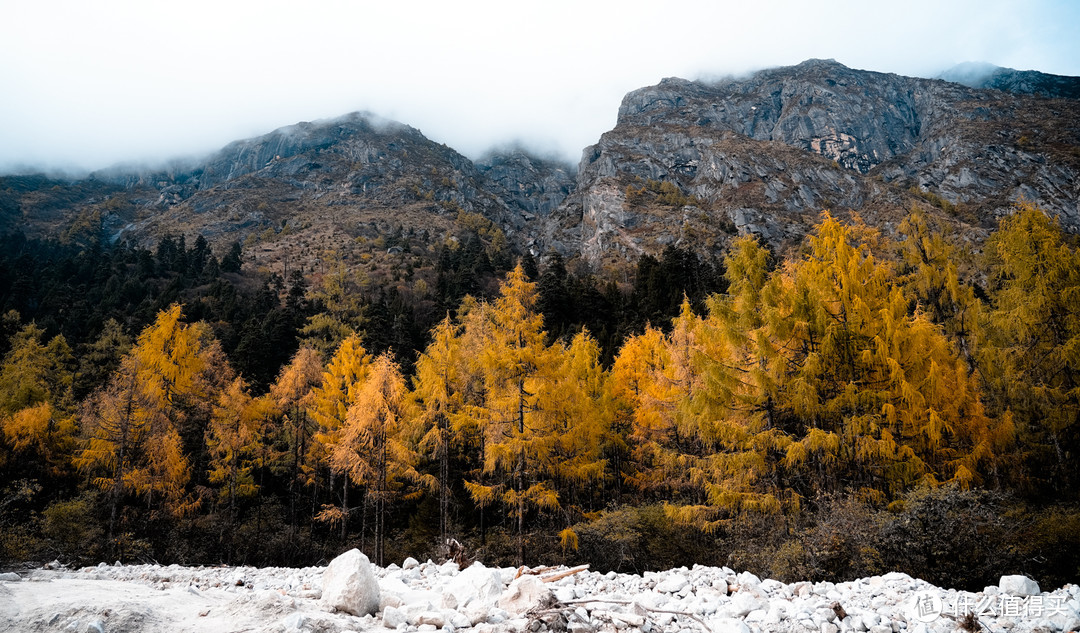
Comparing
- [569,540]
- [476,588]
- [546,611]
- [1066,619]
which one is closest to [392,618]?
[476,588]

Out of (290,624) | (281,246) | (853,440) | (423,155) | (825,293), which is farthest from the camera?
(423,155)

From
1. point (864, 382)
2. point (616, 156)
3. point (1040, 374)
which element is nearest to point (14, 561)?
point (864, 382)

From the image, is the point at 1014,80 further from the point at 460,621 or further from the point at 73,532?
the point at 73,532

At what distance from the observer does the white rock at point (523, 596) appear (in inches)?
181

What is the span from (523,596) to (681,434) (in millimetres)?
12368

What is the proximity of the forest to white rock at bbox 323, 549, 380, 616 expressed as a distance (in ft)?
21.6

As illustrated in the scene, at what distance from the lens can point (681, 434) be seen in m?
16.0

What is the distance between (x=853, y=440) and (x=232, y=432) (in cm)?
2303

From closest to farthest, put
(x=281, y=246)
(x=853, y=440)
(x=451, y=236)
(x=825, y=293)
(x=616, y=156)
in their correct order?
1. (x=853, y=440)
2. (x=825, y=293)
3. (x=281, y=246)
4. (x=451, y=236)
5. (x=616, y=156)

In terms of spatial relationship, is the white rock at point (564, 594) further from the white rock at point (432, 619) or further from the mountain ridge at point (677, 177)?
the mountain ridge at point (677, 177)

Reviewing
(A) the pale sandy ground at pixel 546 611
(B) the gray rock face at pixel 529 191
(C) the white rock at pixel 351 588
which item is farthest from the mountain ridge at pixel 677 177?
(C) the white rock at pixel 351 588

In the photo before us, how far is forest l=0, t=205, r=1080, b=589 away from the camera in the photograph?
380 inches

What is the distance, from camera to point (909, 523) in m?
7.20

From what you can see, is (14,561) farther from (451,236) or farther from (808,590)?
(451,236)
